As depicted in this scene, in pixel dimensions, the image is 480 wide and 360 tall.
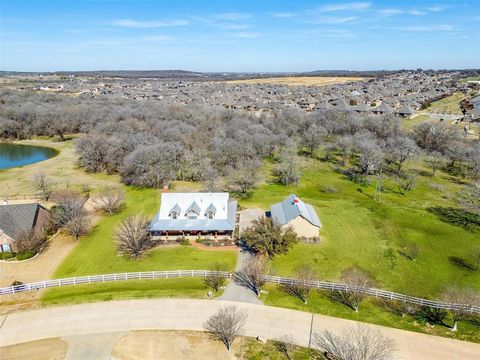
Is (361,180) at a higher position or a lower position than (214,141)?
lower

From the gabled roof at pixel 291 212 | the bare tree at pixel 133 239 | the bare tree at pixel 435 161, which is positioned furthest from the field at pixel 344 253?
the bare tree at pixel 435 161

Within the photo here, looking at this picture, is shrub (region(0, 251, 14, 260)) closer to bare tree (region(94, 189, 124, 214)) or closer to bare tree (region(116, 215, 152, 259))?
bare tree (region(116, 215, 152, 259))

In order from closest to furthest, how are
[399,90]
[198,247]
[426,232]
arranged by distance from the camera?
[198,247] < [426,232] < [399,90]

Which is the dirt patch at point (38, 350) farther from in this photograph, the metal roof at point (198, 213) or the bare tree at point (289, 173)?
the bare tree at point (289, 173)

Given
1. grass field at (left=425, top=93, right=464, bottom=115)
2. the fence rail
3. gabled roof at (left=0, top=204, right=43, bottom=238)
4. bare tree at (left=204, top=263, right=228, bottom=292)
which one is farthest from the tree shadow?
grass field at (left=425, top=93, right=464, bottom=115)

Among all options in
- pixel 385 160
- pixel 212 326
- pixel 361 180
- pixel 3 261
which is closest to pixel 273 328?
pixel 212 326

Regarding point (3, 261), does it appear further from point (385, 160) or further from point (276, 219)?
point (385, 160)
